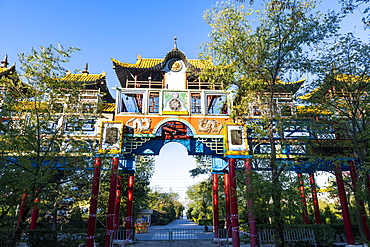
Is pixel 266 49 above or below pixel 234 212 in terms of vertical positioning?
above

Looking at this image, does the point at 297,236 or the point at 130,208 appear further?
the point at 130,208

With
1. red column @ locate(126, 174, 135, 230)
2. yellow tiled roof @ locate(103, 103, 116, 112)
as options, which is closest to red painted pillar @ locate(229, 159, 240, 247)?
red column @ locate(126, 174, 135, 230)

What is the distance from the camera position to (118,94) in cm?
1367

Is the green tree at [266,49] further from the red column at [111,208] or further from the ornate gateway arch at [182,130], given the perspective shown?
the red column at [111,208]

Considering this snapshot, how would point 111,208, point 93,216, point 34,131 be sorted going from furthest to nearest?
point 111,208, point 93,216, point 34,131

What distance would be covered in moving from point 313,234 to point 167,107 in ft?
36.0

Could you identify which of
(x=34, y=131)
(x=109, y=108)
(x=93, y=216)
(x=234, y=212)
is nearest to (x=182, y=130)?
(x=109, y=108)

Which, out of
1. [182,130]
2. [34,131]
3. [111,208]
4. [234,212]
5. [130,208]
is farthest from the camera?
[130,208]

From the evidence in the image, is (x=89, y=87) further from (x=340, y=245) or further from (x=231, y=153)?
(x=340, y=245)

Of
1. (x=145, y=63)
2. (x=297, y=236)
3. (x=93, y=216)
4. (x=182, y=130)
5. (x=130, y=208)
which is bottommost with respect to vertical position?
(x=297, y=236)

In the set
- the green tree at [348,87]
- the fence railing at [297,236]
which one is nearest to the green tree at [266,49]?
the green tree at [348,87]

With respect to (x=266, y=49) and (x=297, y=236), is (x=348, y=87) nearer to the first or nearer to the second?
(x=266, y=49)

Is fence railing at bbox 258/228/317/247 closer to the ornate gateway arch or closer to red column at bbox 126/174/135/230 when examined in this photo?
the ornate gateway arch

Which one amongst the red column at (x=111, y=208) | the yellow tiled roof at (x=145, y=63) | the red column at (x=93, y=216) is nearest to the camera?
the red column at (x=93, y=216)
